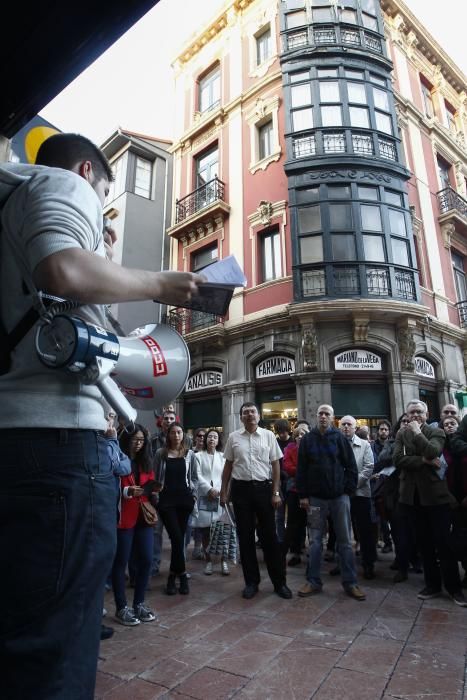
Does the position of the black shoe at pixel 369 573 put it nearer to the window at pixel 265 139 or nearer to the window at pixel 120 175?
the window at pixel 265 139

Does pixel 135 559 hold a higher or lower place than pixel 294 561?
higher

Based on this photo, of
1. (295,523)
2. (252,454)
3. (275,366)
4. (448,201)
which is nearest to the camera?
(252,454)

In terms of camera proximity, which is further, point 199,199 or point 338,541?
point 199,199

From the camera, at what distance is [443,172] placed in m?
17.9

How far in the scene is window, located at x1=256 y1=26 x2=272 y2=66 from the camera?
16.5m

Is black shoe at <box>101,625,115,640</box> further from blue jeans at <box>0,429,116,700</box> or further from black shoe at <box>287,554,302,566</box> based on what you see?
black shoe at <box>287,554,302,566</box>

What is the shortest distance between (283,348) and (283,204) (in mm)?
4957

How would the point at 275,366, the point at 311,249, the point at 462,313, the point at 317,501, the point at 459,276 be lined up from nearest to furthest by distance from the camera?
1. the point at 317,501
2. the point at 311,249
3. the point at 275,366
4. the point at 462,313
5. the point at 459,276

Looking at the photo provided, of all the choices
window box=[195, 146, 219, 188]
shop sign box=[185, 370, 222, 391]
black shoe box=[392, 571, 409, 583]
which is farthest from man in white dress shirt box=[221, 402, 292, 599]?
window box=[195, 146, 219, 188]

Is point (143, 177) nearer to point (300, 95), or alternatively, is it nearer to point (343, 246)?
point (300, 95)

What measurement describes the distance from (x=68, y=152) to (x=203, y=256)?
16061mm

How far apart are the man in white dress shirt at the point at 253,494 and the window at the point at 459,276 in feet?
45.0

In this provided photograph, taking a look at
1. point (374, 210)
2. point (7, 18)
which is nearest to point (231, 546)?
point (7, 18)

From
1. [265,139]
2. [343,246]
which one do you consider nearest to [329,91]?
[265,139]
